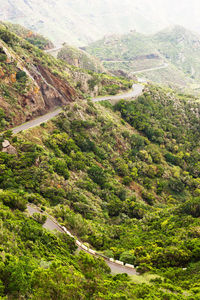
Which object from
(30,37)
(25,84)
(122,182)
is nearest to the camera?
(25,84)

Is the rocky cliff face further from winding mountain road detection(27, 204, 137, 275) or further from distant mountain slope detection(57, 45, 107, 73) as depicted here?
distant mountain slope detection(57, 45, 107, 73)

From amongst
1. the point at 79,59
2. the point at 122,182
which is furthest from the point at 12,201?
the point at 79,59

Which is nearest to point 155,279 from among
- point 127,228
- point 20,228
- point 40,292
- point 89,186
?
point 40,292

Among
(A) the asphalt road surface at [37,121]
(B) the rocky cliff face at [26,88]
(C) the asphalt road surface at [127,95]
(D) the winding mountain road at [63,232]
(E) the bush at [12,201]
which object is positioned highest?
(B) the rocky cliff face at [26,88]

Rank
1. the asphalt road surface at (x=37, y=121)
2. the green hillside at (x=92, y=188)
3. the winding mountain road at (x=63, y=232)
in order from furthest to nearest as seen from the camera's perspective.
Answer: the asphalt road surface at (x=37, y=121) < the winding mountain road at (x=63, y=232) < the green hillside at (x=92, y=188)

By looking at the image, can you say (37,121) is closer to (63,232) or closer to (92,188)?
(92,188)

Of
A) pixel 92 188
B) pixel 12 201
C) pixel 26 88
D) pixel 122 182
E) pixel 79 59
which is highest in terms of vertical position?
pixel 26 88

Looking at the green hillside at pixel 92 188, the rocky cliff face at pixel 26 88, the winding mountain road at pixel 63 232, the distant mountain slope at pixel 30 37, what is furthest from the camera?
the distant mountain slope at pixel 30 37

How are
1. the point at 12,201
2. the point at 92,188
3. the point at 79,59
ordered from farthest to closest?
the point at 79,59
the point at 92,188
the point at 12,201

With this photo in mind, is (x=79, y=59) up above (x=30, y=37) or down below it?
below

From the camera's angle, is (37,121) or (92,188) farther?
(37,121)

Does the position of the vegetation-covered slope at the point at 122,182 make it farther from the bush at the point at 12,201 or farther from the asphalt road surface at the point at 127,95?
the asphalt road surface at the point at 127,95

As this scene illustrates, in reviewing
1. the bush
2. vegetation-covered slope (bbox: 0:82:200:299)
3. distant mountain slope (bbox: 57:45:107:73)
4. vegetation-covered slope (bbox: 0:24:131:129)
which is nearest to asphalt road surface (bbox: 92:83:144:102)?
vegetation-covered slope (bbox: 0:82:200:299)

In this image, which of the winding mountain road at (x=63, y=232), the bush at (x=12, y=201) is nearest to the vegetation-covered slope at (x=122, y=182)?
the bush at (x=12, y=201)
